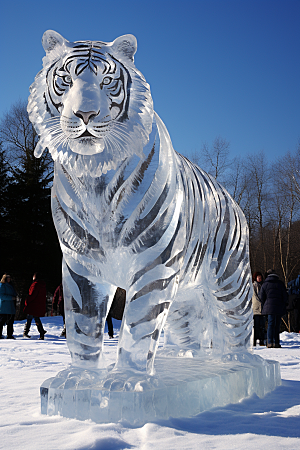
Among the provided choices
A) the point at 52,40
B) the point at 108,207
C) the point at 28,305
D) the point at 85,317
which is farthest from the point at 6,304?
the point at 52,40

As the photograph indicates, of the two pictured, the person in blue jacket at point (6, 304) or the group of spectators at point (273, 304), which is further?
the person in blue jacket at point (6, 304)

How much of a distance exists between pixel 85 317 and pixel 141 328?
1.26ft

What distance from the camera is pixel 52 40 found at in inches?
91.8

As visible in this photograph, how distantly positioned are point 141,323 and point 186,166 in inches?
49.7

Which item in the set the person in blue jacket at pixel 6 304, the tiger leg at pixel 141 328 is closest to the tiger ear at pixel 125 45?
the tiger leg at pixel 141 328

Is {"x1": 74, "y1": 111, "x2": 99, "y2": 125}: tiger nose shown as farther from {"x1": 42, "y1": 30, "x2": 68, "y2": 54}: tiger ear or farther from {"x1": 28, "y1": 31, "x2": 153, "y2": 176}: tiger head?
{"x1": 42, "y1": 30, "x2": 68, "y2": 54}: tiger ear

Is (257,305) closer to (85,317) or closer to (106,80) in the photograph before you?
(85,317)

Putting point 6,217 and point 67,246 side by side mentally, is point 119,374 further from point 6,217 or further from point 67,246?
point 6,217

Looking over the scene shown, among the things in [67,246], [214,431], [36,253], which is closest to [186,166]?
[67,246]

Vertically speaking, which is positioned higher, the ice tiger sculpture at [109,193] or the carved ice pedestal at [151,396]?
the ice tiger sculpture at [109,193]

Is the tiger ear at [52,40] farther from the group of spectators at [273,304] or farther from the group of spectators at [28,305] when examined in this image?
the group of spectators at [28,305]

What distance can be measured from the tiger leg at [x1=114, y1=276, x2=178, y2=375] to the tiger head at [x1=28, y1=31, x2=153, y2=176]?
71 centimetres

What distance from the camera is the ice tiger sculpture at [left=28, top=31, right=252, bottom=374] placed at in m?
2.15

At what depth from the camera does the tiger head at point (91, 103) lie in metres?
2.08
